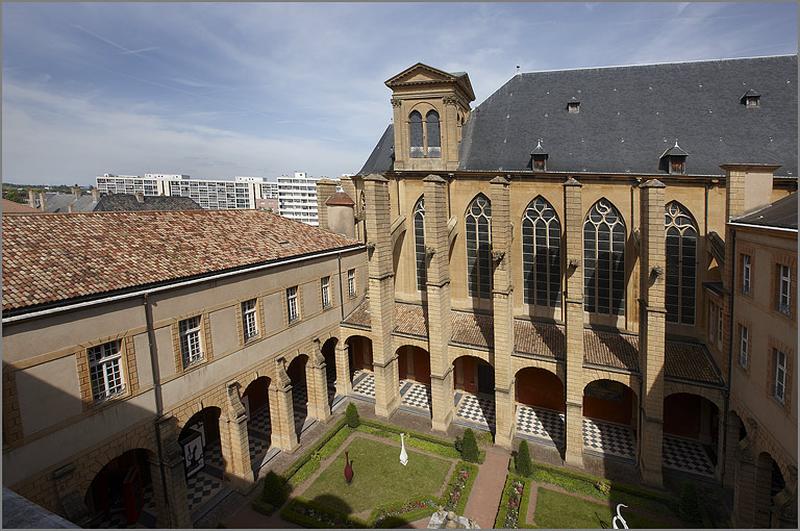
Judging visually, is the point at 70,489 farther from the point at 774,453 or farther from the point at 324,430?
the point at 774,453

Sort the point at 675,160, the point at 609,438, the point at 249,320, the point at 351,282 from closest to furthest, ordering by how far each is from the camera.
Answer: the point at 249,320 → the point at 675,160 → the point at 609,438 → the point at 351,282

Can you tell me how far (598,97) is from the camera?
25562mm

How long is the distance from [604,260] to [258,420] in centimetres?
2173

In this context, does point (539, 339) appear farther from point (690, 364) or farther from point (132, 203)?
point (132, 203)

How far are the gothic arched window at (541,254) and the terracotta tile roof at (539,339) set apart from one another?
141 cm

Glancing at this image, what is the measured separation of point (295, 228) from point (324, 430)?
11827 mm

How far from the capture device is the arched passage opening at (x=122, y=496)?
1777cm

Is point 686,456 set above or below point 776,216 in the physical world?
below

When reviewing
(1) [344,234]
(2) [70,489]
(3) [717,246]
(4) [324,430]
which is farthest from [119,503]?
(3) [717,246]

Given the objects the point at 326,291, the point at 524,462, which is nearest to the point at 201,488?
the point at 326,291

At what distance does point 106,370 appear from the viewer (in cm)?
1498

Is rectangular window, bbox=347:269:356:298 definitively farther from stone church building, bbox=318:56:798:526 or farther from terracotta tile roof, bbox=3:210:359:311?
terracotta tile roof, bbox=3:210:359:311

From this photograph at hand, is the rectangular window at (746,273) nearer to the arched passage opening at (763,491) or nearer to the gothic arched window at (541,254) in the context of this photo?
the arched passage opening at (763,491)

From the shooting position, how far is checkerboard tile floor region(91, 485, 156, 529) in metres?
17.7
